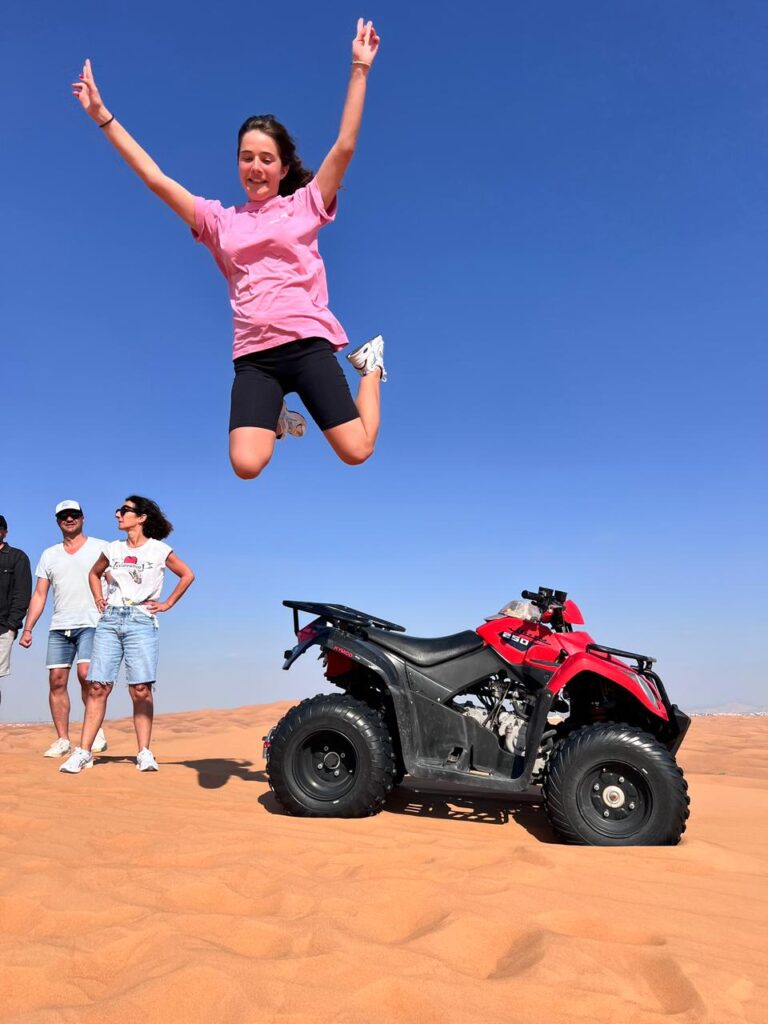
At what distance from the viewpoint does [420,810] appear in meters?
4.80

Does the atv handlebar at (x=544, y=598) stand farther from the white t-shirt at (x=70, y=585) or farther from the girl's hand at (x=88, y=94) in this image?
the white t-shirt at (x=70, y=585)

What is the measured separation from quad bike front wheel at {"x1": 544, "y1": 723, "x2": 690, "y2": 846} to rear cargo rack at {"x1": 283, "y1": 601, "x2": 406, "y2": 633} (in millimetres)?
1453

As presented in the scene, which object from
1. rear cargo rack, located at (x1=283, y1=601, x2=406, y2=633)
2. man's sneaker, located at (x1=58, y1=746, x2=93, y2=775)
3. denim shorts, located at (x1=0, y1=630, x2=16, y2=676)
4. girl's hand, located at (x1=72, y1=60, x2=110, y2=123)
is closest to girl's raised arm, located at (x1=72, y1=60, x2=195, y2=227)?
girl's hand, located at (x1=72, y1=60, x2=110, y2=123)

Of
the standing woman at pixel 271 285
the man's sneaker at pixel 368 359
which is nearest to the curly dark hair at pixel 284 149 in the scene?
the standing woman at pixel 271 285

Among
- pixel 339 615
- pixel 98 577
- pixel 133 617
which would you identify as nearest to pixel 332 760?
pixel 339 615

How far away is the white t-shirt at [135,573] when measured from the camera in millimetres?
6355

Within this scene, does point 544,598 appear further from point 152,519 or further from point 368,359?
point 152,519

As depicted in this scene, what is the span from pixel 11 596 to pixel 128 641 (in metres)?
1.70

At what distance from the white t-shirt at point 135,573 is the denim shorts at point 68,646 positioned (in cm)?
68

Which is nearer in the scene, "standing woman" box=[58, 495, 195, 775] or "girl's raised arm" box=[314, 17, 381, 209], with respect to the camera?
"girl's raised arm" box=[314, 17, 381, 209]

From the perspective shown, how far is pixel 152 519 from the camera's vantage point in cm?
672

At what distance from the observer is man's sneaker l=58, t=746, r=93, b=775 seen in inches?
227

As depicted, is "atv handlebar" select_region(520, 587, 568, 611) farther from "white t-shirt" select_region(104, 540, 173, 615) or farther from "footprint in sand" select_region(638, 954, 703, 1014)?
"white t-shirt" select_region(104, 540, 173, 615)

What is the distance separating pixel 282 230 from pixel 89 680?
4167 mm
